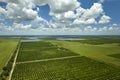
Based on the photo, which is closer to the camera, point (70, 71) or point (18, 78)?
point (18, 78)

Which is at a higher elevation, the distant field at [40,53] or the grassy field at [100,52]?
the grassy field at [100,52]

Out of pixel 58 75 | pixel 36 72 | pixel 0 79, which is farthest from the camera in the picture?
pixel 36 72

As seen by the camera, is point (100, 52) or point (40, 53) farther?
point (100, 52)

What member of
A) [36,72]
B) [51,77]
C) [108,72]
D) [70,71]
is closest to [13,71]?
[36,72]

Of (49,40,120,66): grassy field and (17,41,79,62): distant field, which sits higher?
(49,40,120,66): grassy field

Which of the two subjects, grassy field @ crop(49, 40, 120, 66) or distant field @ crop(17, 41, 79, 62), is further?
distant field @ crop(17, 41, 79, 62)

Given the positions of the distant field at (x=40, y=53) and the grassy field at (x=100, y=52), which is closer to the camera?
the grassy field at (x=100, y=52)

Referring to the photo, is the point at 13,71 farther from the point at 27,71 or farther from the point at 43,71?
the point at 43,71

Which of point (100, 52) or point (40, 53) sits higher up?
point (100, 52)

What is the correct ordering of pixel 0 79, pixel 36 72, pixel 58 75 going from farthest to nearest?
pixel 36 72 < pixel 58 75 < pixel 0 79
